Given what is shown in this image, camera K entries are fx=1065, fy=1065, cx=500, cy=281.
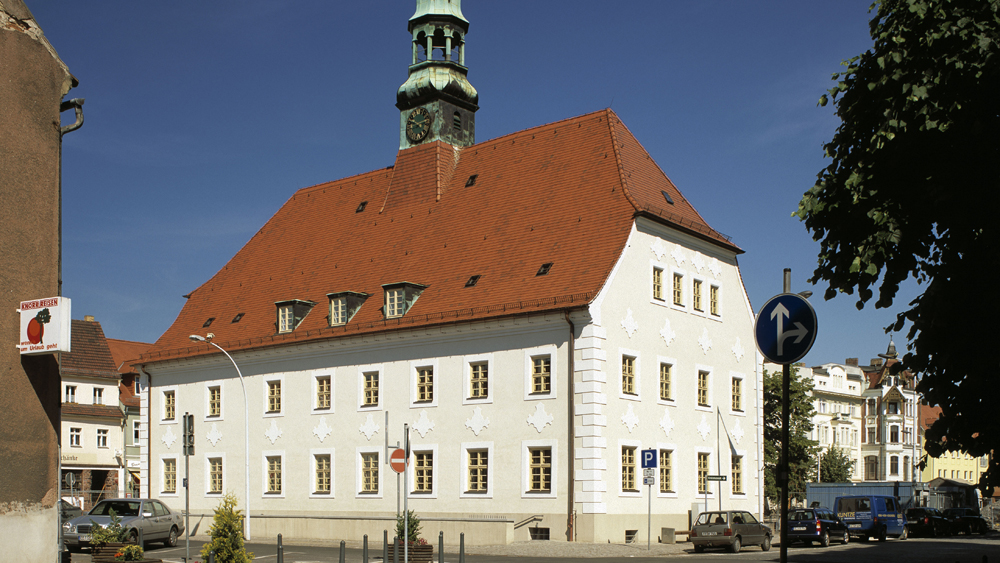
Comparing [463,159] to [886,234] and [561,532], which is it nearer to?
[561,532]

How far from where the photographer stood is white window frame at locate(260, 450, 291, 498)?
129ft

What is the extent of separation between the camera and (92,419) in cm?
6356

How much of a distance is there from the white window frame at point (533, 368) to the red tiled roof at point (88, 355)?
3926 centimetres

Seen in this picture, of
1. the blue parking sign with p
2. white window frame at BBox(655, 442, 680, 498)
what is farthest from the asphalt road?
white window frame at BBox(655, 442, 680, 498)

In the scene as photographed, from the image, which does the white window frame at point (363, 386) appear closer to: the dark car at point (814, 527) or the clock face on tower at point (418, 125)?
the clock face on tower at point (418, 125)

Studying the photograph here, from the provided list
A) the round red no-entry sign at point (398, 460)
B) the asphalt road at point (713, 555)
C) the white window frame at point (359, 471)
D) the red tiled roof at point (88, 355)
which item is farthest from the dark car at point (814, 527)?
the red tiled roof at point (88, 355)

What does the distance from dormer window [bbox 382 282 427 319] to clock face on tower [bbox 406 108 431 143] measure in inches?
320

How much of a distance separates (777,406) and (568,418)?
29.0 m

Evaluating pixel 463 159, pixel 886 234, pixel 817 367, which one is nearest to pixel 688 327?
pixel 463 159

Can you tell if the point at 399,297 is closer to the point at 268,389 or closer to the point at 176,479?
the point at 268,389

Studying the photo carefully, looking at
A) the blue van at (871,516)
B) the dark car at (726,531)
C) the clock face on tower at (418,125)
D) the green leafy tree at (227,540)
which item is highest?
the clock face on tower at (418,125)

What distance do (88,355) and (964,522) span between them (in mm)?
49990

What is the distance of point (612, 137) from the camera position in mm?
37125

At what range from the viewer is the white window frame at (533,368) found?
1278 inches
